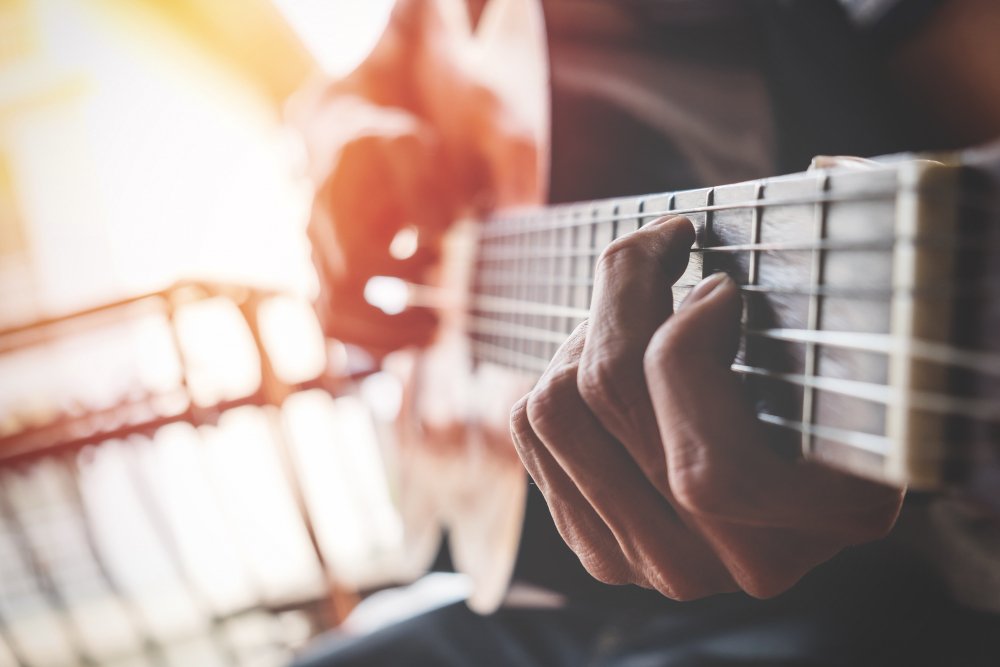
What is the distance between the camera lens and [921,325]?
0.23 m

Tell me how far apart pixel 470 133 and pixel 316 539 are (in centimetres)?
124

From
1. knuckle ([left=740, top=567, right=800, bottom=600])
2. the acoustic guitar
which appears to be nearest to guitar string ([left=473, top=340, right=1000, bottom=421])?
the acoustic guitar

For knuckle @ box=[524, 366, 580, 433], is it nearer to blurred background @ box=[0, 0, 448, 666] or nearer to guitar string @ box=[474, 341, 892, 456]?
guitar string @ box=[474, 341, 892, 456]

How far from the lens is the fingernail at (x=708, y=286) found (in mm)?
302

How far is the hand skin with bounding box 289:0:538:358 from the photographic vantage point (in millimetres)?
842

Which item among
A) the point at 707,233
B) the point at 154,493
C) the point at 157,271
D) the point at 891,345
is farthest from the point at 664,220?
the point at 157,271

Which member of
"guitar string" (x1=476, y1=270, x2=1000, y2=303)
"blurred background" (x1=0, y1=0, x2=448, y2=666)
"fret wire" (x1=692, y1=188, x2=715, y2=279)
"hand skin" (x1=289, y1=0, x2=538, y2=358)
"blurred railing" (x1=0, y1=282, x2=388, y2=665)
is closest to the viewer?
"guitar string" (x1=476, y1=270, x2=1000, y2=303)

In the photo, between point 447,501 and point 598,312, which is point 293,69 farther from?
point 598,312

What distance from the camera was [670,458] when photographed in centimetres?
30

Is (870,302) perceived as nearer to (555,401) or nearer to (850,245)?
(850,245)

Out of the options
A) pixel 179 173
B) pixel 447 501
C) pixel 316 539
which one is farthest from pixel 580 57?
pixel 179 173

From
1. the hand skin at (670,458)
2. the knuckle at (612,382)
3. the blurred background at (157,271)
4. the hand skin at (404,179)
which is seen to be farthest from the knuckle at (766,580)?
the blurred background at (157,271)

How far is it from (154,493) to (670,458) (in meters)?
2.71

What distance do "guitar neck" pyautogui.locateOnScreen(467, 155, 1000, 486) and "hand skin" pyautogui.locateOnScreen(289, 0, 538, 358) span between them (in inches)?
19.1
